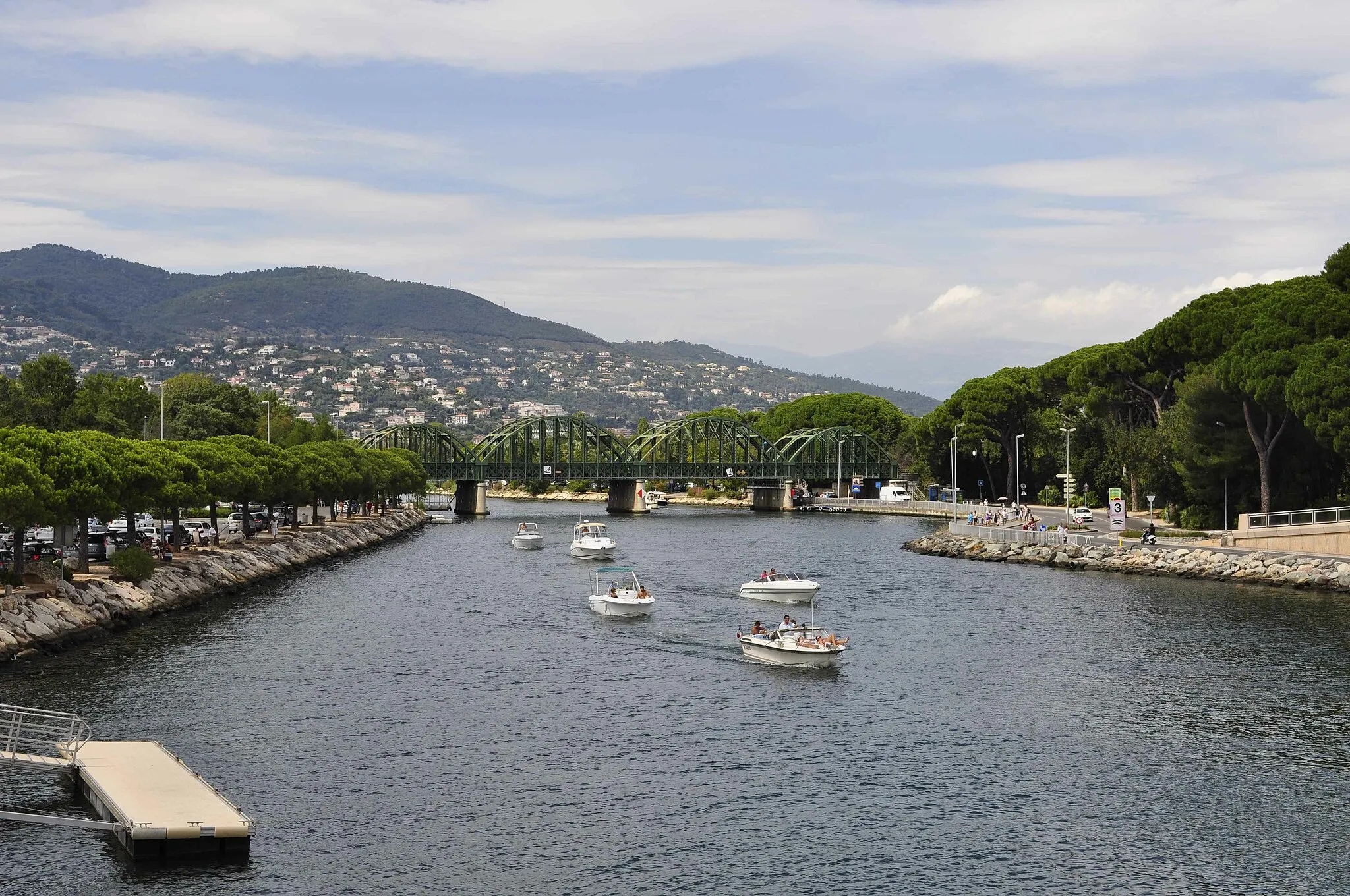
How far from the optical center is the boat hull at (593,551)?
130 m

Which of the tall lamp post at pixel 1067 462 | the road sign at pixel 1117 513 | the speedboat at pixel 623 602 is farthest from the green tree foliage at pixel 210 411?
the road sign at pixel 1117 513

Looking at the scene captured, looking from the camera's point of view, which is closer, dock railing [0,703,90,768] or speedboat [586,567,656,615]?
dock railing [0,703,90,768]

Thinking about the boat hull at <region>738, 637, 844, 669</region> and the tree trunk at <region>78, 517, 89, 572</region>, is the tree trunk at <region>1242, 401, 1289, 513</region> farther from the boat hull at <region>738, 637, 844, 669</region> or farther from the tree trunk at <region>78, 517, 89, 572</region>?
the tree trunk at <region>78, 517, 89, 572</region>

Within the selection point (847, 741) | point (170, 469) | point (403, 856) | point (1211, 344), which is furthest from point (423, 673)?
point (1211, 344)

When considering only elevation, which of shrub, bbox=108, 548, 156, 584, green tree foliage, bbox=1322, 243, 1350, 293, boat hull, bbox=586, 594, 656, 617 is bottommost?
boat hull, bbox=586, 594, 656, 617

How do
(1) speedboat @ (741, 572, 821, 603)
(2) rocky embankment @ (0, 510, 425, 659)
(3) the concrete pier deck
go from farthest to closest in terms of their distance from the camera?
(1) speedboat @ (741, 572, 821, 603)
(2) rocky embankment @ (0, 510, 425, 659)
(3) the concrete pier deck

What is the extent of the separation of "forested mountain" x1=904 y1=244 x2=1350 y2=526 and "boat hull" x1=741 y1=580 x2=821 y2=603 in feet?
124

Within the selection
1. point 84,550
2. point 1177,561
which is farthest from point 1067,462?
point 84,550

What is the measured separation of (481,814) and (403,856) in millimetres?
4335

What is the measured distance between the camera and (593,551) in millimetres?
130750

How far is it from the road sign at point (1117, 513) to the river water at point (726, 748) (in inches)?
1061

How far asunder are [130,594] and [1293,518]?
84.3 m

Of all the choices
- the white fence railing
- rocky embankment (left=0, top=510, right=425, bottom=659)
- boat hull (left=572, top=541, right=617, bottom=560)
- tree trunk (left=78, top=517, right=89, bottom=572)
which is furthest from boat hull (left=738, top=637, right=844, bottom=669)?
boat hull (left=572, top=541, right=617, bottom=560)

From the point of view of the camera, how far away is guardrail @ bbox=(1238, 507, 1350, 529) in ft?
Result: 342
